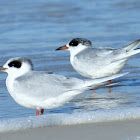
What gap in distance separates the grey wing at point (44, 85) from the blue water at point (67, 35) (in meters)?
0.41

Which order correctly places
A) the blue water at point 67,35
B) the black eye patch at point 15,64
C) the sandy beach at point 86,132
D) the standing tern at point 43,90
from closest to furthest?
the sandy beach at point 86,132 → the standing tern at point 43,90 → the black eye patch at point 15,64 → the blue water at point 67,35

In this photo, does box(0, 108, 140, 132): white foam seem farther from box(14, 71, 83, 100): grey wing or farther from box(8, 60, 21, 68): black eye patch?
box(8, 60, 21, 68): black eye patch

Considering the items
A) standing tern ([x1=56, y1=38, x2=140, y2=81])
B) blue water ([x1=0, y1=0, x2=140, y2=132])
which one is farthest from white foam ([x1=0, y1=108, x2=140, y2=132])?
standing tern ([x1=56, y1=38, x2=140, y2=81])

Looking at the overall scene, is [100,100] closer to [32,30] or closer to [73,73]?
[73,73]

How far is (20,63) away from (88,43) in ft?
7.45

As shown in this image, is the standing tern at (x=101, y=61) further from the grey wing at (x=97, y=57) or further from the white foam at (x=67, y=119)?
the white foam at (x=67, y=119)

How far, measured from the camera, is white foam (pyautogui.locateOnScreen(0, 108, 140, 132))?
206 inches

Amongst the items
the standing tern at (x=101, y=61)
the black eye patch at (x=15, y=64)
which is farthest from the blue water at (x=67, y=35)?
the black eye patch at (x=15, y=64)

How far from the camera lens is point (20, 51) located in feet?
32.0

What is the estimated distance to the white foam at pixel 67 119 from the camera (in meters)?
5.23

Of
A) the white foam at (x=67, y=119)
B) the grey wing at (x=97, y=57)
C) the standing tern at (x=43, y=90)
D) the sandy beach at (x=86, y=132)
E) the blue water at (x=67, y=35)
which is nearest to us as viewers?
the sandy beach at (x=86, y=132)

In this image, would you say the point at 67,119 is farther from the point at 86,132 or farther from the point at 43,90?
the point at 43,90

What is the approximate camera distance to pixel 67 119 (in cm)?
539

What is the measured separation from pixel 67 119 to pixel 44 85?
0.66 metres
